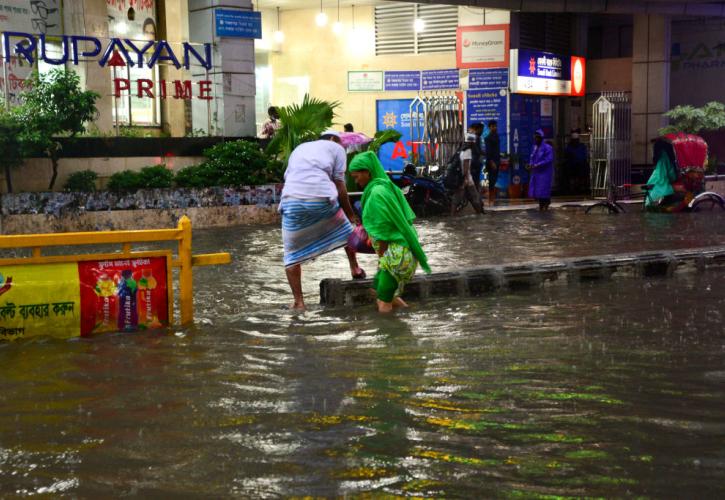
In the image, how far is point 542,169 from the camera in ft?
63.1

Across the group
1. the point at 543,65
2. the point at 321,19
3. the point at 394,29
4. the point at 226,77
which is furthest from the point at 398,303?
the point at 394,29

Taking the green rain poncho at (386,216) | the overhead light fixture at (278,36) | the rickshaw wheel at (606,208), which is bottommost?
the rickshaw wheel at (606,208)

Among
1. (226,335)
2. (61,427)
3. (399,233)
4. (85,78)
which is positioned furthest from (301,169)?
(85,78)

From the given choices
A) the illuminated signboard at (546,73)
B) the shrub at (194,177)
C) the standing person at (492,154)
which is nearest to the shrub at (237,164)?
the shrub at (194,177)

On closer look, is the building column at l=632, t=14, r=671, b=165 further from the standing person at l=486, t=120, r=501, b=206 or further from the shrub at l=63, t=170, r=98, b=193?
the shrub at l=63, t=170, r=98, b=193

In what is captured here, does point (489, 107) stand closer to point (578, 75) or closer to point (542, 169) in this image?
point (578, 75)

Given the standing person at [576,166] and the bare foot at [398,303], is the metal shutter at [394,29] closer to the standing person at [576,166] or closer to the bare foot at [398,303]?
the standing person at [576,166]

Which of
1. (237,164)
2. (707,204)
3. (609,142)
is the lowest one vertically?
(707,204)

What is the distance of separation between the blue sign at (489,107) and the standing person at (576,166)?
200cm

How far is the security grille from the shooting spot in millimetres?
25125

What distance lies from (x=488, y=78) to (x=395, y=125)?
4.00 m

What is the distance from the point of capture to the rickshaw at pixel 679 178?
17172 mm

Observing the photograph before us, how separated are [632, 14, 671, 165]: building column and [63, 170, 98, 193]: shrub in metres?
15.9

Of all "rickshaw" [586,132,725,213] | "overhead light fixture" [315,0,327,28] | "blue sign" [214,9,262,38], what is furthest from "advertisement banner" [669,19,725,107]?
"blue sign" [214,9,262,38]
